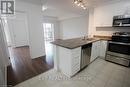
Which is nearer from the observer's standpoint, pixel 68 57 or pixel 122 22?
pixel 68 57

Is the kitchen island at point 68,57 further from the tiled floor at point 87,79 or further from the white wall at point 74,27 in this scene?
the white wall at point 74,27

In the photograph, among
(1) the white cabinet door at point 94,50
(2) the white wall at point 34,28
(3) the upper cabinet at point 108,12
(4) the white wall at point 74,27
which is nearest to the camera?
(3) the upper cabinet at point 108,12

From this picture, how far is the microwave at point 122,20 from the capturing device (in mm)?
2796

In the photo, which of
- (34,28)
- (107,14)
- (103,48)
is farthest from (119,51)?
(34,28)

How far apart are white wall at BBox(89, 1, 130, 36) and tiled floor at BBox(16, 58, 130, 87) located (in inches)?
74.2

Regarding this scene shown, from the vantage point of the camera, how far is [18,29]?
18.5 feet

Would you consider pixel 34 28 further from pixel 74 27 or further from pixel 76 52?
pixel 74 27

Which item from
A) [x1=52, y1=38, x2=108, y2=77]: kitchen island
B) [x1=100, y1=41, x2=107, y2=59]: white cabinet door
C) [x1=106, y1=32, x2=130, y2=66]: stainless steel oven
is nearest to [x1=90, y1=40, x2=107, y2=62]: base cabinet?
[x1=100, y1=41, x2=107, y2=59]: white cabinet door

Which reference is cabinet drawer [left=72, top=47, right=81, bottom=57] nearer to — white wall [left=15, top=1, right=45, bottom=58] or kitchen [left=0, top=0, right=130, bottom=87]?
kitchen [left=0, top=0, right=130, bottom=87]

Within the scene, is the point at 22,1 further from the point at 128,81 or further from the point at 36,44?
the point at 128,81

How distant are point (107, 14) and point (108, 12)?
3.4 inches

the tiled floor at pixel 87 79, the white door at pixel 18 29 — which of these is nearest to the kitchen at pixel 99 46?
the tiled floor at pixel 87 79

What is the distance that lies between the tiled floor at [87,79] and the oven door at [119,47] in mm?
624

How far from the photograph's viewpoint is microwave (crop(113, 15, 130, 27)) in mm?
2796
